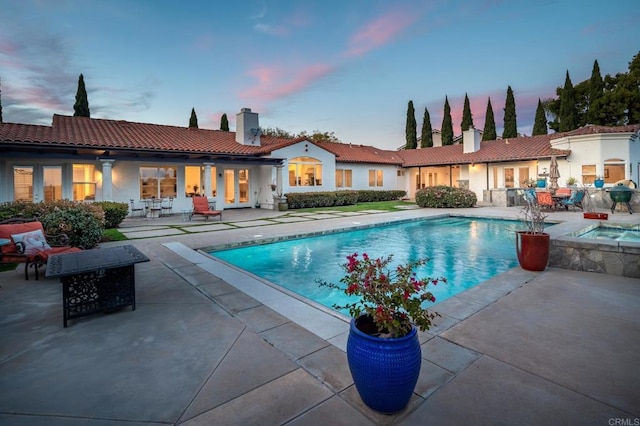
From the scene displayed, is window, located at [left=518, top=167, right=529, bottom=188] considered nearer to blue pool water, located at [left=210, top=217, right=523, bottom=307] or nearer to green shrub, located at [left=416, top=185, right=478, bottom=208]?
green shrub, located at [left=416, top=185, right=478, bottom=208]

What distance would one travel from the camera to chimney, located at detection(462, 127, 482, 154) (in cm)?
2541

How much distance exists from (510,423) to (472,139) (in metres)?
26.7

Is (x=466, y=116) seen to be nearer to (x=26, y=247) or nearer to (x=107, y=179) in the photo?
(x=107, y=179)

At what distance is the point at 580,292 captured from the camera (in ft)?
14.9

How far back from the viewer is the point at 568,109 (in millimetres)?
30141

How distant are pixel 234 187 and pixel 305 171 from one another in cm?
503

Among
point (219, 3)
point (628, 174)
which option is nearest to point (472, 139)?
point (628, 174)

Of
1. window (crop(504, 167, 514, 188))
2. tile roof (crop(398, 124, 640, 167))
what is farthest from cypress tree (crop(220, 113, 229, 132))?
window (crop(504, 167, 514, 188))

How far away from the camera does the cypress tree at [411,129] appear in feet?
121

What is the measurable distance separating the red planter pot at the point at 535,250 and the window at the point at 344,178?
19613 mm

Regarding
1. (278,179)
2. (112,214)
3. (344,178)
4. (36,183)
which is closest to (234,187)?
(278,179)

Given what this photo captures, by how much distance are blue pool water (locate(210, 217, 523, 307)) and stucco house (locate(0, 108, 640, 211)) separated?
9.34 metres

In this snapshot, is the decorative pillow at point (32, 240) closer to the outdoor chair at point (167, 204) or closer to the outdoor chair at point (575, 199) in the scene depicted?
the outdoor chair at point (167, 204)

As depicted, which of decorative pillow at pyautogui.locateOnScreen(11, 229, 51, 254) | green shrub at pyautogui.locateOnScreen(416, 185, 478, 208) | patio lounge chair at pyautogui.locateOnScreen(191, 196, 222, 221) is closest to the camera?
decorative pillow at pyautogui.locateOnScreen(11, 229, 51, 254)
